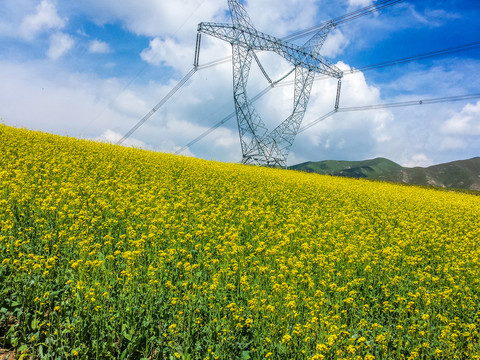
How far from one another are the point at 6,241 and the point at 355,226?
33.4 feet

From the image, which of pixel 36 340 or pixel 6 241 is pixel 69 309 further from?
pixel 6 241

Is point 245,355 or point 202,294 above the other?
point 202,294

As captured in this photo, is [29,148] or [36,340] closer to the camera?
[36,340]

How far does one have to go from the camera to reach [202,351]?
4008 millimetres

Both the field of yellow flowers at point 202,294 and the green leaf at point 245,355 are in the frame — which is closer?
the green leaf at point 245,355

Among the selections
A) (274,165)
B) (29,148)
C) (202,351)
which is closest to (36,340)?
(202,351)

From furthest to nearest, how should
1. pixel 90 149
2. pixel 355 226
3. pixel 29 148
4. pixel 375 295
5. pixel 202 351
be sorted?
pixel 90 149, pixel 29 148, pixel 355 226, pixel 375 295, pixel 202 351

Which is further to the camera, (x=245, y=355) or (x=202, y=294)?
(x=202, y=294)

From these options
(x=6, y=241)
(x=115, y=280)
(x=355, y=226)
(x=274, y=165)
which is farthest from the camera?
(x=274, y=165)

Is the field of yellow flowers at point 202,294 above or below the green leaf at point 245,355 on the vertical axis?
above

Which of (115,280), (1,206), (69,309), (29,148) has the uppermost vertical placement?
(29,148)

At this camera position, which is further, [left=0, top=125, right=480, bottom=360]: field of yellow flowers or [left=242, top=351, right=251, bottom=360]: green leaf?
[left=0, top=125, right=480, bottom=360]: field of yellow flowers

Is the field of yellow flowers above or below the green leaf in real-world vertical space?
above

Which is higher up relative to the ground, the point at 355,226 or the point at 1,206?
the point at 1,206
